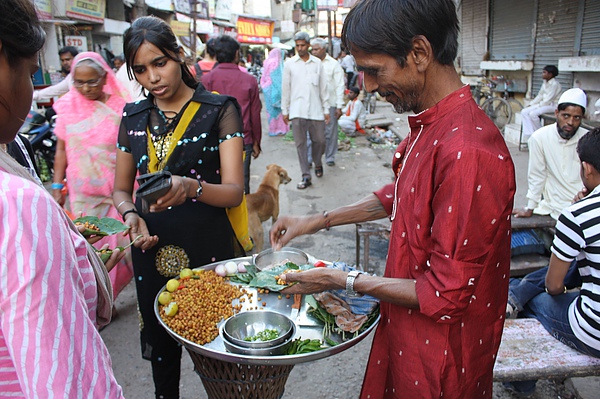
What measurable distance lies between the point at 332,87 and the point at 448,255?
768 cm

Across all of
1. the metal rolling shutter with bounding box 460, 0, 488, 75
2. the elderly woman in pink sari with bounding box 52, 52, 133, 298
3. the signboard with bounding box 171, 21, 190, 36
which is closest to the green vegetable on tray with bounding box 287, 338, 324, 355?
the elderly woman in pink sari with bounding box 52, 52, 133, 298

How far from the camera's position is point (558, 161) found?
4199 mm

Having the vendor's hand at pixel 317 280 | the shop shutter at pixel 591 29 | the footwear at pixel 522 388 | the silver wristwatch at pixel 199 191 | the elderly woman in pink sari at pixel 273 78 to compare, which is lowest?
the footwear at pixel 522 388

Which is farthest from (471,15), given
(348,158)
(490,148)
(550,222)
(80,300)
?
(80,300)

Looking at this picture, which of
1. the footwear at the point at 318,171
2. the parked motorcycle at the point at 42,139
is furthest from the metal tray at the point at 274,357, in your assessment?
the parked motorcycle at the point at 42,139

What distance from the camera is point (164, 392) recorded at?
7.86ft

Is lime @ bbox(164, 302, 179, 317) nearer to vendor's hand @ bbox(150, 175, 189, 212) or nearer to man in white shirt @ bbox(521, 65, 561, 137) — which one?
vendor's hand @ bbox(150, 175, 189, 212)

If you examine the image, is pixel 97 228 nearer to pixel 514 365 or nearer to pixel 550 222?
pixel 514 365

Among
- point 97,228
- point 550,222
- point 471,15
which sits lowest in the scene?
point 550,222

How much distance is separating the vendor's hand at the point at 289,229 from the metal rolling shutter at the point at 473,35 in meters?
11.5

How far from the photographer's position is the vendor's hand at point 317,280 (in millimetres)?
1621

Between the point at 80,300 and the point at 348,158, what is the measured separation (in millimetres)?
8889

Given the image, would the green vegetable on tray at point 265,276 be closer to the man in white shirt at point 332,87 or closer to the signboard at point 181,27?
the man in white shirt at point 332,87

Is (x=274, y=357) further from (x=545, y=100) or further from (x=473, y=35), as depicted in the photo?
(x=473, y=35)
